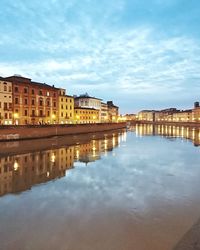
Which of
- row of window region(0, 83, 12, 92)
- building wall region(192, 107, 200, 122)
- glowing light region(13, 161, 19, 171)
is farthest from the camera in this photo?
building wall region(192, 107, 200, 122)

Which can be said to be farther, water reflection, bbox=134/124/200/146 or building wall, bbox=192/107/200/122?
building wall, bbox=192/107/200/122

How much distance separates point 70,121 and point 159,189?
67.6 m

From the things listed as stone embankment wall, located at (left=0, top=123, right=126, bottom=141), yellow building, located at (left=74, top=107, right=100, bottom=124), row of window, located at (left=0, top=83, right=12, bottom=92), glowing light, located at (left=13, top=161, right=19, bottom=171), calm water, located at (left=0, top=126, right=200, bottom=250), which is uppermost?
row of window, located at (left=0, top=83, right=12, bottom=92)

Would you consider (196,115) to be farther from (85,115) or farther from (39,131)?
(39,131)

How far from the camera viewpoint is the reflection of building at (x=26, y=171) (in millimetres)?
16672

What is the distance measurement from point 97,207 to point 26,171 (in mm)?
11160

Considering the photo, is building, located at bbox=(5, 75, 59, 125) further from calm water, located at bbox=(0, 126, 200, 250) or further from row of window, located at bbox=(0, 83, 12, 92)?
calm water, located at bbox=(0, 126, 200, 250)

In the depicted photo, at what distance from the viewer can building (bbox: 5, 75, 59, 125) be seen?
5941 centimetres

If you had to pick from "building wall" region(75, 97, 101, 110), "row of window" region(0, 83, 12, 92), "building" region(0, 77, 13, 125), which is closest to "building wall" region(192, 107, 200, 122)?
"building wall" region(75, 97, 101, 110)

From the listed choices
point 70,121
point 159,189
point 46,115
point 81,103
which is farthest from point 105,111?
point 159,189

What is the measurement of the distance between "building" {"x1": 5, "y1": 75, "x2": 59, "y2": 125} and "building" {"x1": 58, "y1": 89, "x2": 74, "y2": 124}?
10.4 feet

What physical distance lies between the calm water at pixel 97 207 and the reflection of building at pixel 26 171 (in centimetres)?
8

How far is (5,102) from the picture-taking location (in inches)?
2227

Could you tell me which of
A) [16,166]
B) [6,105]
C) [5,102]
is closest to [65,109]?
[6,105]
